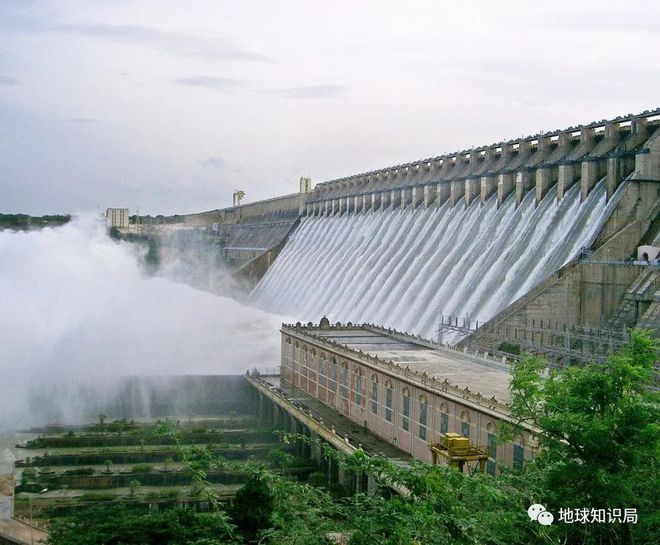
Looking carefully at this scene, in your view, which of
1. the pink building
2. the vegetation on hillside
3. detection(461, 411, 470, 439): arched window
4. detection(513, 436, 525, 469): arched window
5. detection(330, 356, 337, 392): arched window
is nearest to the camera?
the vegetation on hillside

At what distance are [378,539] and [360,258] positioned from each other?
46738 mm

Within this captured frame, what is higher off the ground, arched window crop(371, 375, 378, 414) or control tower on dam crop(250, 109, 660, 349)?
control tower on dam crop(250, 109, 660, 349)

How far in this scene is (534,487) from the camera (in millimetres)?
10922

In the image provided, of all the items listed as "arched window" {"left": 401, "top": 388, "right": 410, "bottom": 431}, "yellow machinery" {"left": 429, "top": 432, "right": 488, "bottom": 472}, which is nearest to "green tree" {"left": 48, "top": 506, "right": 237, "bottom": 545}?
"yellow machinery" {"left": 429, "top": 432, "right": 488, "bottom": 472}

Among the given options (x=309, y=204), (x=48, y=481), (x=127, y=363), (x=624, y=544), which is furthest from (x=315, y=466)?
(x=309, y=204)

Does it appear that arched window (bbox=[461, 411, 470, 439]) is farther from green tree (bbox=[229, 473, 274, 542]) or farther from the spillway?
the spillway

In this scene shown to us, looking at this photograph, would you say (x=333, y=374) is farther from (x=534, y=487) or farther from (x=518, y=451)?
(x=534, y=487)

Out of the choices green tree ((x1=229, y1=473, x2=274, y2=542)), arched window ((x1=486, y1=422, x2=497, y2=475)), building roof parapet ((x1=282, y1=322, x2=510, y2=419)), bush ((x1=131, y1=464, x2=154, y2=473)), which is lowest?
bush ((x1=131, y1=464, x2=154, y2=473))

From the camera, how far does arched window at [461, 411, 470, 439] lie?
72.5 feet

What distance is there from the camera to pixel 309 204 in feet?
254

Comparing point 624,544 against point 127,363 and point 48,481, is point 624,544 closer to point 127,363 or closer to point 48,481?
point 48,481

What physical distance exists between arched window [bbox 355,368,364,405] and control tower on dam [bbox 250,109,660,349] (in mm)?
4351

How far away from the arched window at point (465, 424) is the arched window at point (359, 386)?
7447 mm

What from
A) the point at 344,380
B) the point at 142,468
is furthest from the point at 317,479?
the point at 142,468
